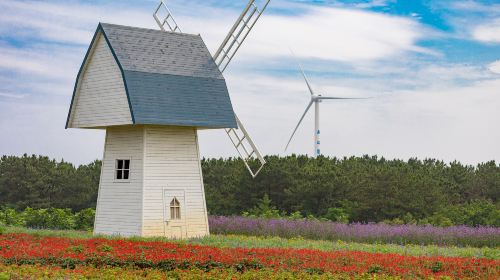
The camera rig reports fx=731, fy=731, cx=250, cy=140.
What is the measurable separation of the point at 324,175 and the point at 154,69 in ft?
38.6

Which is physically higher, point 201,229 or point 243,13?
point 243,13

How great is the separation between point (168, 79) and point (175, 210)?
450 cm

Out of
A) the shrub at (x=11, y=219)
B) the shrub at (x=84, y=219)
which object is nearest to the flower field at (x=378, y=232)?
the shrub at (x=84, y=219)

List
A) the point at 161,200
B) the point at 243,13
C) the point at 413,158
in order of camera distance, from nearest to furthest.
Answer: the point at 161,200 < the point at 243,13 < the point at 413,158

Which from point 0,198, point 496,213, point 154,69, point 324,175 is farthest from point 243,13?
point 0,198

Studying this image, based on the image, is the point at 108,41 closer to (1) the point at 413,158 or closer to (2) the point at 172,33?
(2) the point at 172,33

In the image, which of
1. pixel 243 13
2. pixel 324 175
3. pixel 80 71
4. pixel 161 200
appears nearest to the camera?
pixel 161 200

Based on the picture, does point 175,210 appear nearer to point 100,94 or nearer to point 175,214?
point 175,214

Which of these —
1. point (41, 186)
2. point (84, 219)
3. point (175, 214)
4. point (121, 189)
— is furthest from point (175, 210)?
point (41, 186)

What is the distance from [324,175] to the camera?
3384 centimetres

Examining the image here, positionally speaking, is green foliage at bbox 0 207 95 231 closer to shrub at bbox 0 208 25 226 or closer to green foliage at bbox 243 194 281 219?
shrub at bbox 0 208 25 226

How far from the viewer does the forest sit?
32219 millimetres

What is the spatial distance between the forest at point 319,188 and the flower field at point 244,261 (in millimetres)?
12667

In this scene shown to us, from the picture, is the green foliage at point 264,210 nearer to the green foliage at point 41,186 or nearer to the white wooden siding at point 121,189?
the white wooden siding at point 121,189
